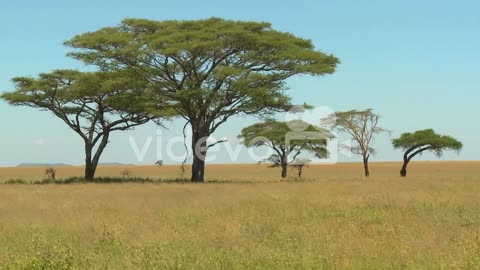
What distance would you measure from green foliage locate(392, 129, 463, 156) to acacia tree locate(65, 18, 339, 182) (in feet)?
114

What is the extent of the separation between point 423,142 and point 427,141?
51 centimetres

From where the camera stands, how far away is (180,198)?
73.3 ft

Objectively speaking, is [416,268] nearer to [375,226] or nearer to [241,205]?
[375,226]

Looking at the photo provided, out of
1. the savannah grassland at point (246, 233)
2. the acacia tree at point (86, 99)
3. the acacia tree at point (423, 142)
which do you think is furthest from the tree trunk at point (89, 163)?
the acacia tree at point (423, 142)

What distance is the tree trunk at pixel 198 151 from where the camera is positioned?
3834 cm

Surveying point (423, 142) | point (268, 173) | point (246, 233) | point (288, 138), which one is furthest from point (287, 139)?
point (246, 233)

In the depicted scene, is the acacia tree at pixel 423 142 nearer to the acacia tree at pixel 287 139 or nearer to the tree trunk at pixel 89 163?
the acacia tree at pixel 287 139

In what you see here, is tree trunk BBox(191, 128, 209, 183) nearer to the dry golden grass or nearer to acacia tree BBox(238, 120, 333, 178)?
the dry golden grass

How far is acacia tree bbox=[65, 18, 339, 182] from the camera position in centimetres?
3544

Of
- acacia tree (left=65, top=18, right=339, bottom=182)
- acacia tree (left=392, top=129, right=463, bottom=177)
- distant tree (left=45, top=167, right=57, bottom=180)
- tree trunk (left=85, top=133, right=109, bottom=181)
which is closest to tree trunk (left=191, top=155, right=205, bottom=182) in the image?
acacia tree (left=65, top=18, right=339, bottom=182)

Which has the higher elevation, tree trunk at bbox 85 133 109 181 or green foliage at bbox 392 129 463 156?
green foliage at bbox 392 129 463 156

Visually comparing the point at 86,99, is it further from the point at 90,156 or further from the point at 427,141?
the point at 427,141

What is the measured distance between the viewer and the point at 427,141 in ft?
224

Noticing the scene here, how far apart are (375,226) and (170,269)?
6672mm
